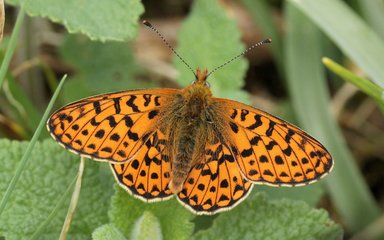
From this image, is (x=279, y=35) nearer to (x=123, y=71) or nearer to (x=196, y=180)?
(x=123, y=71)

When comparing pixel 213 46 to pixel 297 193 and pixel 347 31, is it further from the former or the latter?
pixel 297 193

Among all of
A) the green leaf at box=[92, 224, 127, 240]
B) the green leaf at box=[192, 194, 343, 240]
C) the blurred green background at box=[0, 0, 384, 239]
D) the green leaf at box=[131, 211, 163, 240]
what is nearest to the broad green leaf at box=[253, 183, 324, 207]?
the blurred green background at box=[0, 0, 384, 239]

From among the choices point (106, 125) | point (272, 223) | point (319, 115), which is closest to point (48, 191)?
point (106, 125)

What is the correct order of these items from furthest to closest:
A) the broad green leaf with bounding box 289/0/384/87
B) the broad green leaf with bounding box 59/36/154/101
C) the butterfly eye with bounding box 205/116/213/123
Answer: the broad green leaf with bounding box 59/36/154/101, the broad green leaf with bounding box 289/0/384/87, the butterfly eye with bounding box 205/116/213/123

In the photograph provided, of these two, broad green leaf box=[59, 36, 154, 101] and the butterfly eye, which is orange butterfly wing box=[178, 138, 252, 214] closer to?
the butterfly eye

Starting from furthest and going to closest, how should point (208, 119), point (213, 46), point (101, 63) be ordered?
point (101, 63), point (213, 46), point (208, 119)

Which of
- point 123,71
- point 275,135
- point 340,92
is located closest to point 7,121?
point 123,71

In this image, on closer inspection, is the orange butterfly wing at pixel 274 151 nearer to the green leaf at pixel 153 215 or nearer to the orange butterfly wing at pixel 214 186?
the orange butterfly wing at pixel 214 186
